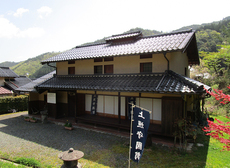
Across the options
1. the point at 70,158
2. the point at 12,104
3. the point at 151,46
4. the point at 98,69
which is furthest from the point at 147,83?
the point at 12,104

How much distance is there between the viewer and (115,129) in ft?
31.2

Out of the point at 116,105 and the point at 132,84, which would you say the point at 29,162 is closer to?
the point at 132,84

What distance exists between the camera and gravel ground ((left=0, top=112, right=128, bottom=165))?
6.63 metres

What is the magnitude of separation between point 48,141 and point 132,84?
5746 millimetres

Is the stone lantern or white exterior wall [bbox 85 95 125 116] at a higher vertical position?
white exterior wall [bbox 85 95 125 116]

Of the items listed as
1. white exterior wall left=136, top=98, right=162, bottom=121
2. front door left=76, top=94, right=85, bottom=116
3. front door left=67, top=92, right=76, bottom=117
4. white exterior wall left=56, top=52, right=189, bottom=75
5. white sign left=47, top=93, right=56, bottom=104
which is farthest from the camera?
front door left=67, top=92, right=76, bottom=117

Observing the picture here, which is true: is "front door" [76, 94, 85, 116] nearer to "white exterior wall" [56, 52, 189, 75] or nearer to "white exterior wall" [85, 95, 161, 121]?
"white exterior wall" [85, 95, 161, 121]

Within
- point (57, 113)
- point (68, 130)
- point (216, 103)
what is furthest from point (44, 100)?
point (216, 103)

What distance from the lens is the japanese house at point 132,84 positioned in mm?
7301

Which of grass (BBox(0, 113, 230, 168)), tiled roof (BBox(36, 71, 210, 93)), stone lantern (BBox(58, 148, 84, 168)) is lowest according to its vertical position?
grass (BBox(0, 113, 230, 168))

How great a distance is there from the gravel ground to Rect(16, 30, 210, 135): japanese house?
51.4 inches

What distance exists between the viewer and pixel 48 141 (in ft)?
26.0

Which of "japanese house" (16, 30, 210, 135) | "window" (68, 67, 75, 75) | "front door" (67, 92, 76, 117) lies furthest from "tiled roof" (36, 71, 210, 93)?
"front door" (67, 92, 76, 117)

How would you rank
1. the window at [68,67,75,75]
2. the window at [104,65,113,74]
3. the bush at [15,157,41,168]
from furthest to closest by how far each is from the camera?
the window at [68,67,75,75] < the window at [104,65,113,74] < the bush at [15,157,41,168]
